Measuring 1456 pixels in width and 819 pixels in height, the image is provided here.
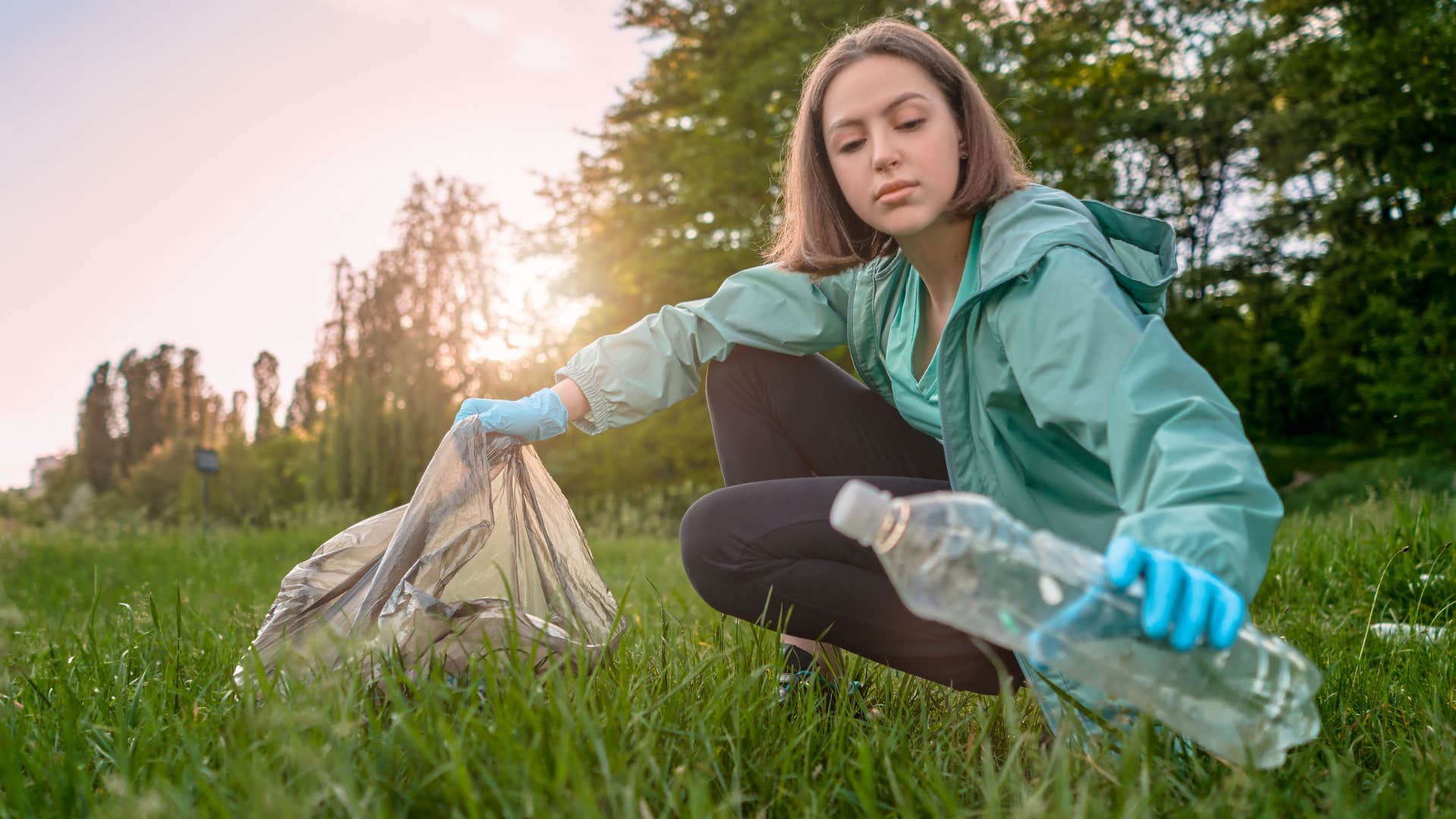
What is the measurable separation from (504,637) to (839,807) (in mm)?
769

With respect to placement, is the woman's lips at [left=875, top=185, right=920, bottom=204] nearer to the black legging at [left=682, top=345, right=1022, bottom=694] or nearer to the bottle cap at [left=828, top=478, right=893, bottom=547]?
the black legging at [left=682, top=345, right=1022, bottom=694]

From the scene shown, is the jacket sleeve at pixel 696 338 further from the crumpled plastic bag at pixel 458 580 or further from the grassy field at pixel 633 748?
the grassy field at pixel 633 748

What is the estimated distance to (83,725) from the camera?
172 centimetres

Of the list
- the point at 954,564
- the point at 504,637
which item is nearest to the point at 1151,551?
the point at 954,564

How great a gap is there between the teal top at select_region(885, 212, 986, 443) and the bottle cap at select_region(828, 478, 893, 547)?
0.92 meters

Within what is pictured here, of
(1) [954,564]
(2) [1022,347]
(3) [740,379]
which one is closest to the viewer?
(1) [954,564]

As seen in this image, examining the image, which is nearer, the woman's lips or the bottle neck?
the bottle neck

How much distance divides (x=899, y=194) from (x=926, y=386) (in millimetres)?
440

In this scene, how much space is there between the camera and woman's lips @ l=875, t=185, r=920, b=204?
6.63 ft

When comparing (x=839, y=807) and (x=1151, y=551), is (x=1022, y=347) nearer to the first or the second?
(x=1151, y=551)

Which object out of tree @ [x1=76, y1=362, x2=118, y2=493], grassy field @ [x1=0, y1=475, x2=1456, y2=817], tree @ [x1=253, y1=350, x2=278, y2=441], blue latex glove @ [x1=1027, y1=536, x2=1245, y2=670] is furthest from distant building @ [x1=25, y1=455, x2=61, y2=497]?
blue latex glove @ [x1=1027, y1=536, x2=1245, y2=670]

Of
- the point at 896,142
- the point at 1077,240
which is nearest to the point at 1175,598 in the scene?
the point at 1077,240

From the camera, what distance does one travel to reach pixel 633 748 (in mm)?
1470

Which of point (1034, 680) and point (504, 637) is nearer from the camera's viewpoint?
point (1034, 680)
